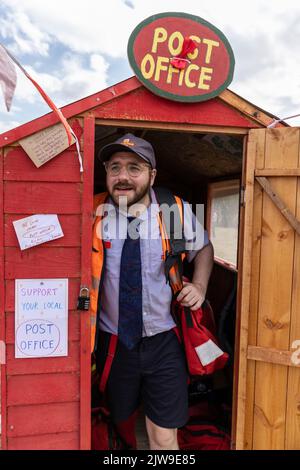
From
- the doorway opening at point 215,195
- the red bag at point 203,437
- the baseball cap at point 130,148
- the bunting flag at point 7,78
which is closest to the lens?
the bunting flag at point 7,78

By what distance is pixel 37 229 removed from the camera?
2.06 metres

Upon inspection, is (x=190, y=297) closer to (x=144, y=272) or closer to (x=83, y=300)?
(x=144, y=272)

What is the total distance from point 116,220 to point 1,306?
0.89 m

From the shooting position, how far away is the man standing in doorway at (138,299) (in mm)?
2174

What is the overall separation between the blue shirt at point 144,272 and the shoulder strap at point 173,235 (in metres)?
0.05

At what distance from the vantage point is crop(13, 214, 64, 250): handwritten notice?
6.70 feet

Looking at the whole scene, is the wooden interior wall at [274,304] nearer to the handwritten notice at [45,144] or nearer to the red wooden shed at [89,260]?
the red wooden shed at [89,260]

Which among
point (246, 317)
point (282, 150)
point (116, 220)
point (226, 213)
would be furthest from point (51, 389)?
point (226, 213)

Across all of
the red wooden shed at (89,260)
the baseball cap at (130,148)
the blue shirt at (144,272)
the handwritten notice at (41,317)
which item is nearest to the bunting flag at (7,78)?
the red wooden shed at (89,260)

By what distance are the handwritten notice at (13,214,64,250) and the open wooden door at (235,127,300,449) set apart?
48.0 inches

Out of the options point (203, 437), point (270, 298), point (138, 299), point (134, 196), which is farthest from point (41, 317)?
point (203, 437)

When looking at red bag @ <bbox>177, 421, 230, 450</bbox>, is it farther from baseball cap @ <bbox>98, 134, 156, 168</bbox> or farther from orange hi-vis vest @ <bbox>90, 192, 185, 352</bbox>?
baseball cap @ <bbox>98, 134, 156, 168</bbox>

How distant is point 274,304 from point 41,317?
4.92ft

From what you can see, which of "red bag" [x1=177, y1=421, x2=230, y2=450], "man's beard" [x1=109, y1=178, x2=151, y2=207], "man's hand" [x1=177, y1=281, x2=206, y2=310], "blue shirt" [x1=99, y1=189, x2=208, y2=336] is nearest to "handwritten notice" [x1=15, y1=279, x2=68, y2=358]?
"blue shirt" [x1=99, y1=189, x2=208, y2=336]
